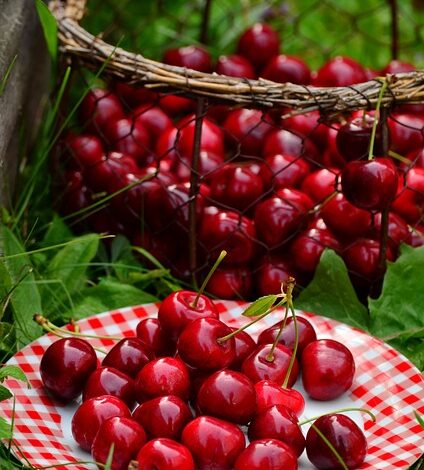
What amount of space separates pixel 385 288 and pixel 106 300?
411 millimetres

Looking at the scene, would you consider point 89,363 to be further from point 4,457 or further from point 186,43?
point 186,43

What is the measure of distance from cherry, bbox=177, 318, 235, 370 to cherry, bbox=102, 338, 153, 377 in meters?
0.08

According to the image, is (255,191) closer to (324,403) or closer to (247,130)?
(247,130)

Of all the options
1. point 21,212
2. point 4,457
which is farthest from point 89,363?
point 21,212

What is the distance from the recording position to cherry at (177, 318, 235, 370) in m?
1.02

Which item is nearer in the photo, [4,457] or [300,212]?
[4,457]

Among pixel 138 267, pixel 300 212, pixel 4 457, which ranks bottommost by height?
pixel 4 457

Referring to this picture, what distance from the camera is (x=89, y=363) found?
43.0 inches

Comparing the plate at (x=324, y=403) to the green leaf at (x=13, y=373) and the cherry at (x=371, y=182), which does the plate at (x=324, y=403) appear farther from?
the cherry at (x=371, y=182)

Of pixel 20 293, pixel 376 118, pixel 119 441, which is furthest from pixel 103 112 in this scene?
pixel 119 441

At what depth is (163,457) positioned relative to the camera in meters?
0.90

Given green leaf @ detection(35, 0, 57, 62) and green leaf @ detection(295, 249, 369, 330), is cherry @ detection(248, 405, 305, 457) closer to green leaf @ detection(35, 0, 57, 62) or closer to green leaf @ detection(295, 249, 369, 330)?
green leaf @ detection(295, 249, 369, 330)

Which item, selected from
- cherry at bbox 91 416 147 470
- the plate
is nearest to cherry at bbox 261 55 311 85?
the plate

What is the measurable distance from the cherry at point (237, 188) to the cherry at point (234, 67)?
379 mm
